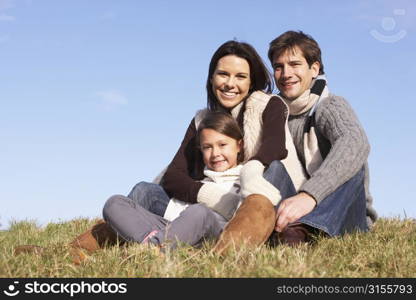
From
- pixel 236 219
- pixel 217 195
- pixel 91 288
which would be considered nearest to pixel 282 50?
pixel 217 195

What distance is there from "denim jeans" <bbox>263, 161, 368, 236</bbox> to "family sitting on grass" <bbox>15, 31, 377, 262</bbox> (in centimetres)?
1

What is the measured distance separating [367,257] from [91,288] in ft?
7.42

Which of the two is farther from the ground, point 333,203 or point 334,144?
point 334,144

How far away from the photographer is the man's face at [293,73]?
593 cm

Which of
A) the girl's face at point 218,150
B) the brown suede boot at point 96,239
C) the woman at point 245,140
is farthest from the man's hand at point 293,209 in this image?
the brown suede boot at point 96,239

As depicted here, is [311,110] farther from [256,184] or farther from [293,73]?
[256,184]

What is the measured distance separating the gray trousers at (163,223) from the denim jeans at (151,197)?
38 centimetres

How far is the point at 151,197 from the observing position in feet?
18.4

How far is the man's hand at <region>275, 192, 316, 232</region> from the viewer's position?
465 cm

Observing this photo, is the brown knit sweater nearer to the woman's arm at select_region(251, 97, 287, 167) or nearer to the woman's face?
the woman's arm at select_region(251, 97, 287, 167)

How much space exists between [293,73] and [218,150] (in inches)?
53.7

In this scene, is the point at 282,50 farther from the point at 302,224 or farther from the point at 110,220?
the point at 110,220

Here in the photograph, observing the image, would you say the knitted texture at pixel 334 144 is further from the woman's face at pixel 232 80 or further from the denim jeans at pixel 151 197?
the denim jeans at pixel 151 197

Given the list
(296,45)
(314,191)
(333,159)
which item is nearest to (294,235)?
(314,191)
